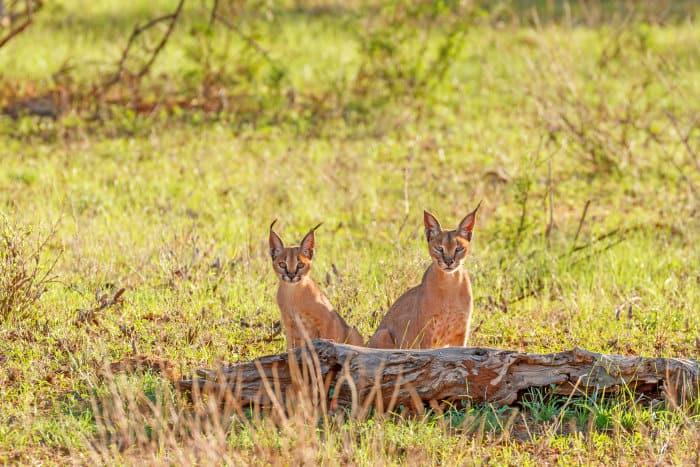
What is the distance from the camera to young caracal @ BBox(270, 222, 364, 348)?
6.98m

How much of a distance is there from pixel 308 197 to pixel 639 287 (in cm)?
343

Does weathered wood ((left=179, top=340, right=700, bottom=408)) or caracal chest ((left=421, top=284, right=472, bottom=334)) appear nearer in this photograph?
weathered wood ((left=179, top=340, right=700, bottom=408))

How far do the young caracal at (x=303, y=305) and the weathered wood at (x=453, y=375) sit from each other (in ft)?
2.26

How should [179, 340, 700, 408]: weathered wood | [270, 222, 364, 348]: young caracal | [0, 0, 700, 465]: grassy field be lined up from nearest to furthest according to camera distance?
[0, 0, 700, 465]: grassy field → [179, 340, 700, 408]: weathered wood → [270, 222, 364, 348]: young caracal

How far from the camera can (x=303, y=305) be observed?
23.0 ft

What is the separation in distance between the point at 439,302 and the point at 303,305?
0.80m

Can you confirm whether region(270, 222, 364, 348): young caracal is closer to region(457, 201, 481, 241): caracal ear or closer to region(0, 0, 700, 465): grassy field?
region(0, 0, 700, 465): grassy field

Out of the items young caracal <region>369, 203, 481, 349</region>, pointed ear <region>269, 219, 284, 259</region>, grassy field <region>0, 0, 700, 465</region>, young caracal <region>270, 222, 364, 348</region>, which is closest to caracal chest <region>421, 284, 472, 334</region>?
young caracal <region>369, 203, 481, 349</region>

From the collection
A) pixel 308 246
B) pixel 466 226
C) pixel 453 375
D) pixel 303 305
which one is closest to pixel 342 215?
pixel 308 246

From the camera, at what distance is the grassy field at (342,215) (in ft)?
19.9

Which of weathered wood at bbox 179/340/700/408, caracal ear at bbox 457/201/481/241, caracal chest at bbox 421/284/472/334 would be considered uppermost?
caracal ear at bbox 457/201/481/241

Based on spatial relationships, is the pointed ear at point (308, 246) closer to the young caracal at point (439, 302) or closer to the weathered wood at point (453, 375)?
the young caracal at point (439, 302)

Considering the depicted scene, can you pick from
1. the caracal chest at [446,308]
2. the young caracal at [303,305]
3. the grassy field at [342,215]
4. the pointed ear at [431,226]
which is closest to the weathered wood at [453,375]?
the grassy field at [342,215]

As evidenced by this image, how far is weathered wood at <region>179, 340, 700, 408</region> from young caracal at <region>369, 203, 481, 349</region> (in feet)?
1.85
